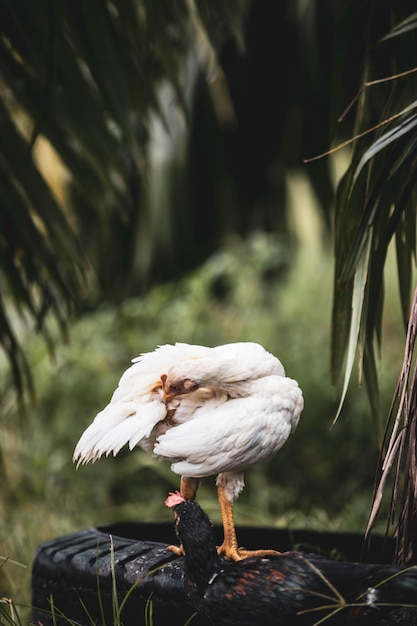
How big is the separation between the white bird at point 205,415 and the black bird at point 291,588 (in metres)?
0.08

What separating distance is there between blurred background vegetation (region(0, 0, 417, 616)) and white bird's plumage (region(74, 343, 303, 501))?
10 centimetres

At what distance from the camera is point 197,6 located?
183cm

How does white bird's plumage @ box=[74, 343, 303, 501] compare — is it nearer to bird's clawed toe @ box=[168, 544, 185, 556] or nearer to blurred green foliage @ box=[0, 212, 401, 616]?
bird's clawed toe @ box=[168, 544, 185, 556]

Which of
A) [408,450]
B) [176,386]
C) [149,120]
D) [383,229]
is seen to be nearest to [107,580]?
[176,386]

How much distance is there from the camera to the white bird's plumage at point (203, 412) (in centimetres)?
118

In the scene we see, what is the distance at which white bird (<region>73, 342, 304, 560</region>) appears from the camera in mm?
1182

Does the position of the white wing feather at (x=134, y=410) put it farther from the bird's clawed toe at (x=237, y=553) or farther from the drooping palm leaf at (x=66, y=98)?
the drooping palm leaf at (x=66, y=98)

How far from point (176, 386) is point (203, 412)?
6 cm

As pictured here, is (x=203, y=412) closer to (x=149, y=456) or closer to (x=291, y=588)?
(x=291, y=588)

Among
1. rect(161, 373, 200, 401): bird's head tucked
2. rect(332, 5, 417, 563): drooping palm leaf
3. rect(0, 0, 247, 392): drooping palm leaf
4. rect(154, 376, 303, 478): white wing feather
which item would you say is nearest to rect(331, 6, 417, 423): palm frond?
rect(332, 5, 417, 563): drooping palm leaf

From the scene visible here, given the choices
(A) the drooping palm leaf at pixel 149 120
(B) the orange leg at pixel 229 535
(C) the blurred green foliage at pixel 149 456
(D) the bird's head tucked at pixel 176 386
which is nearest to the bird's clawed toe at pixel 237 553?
(B) the orange leg at pixel 229 535

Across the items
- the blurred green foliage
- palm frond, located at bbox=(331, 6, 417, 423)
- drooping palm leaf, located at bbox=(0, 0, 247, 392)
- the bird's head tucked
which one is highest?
drooping palm leaf, located at bbox=(0, 0, 247, 392)

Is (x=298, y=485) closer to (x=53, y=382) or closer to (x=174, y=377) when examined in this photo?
(x=53, y=382)

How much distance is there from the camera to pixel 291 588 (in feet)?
3.53
